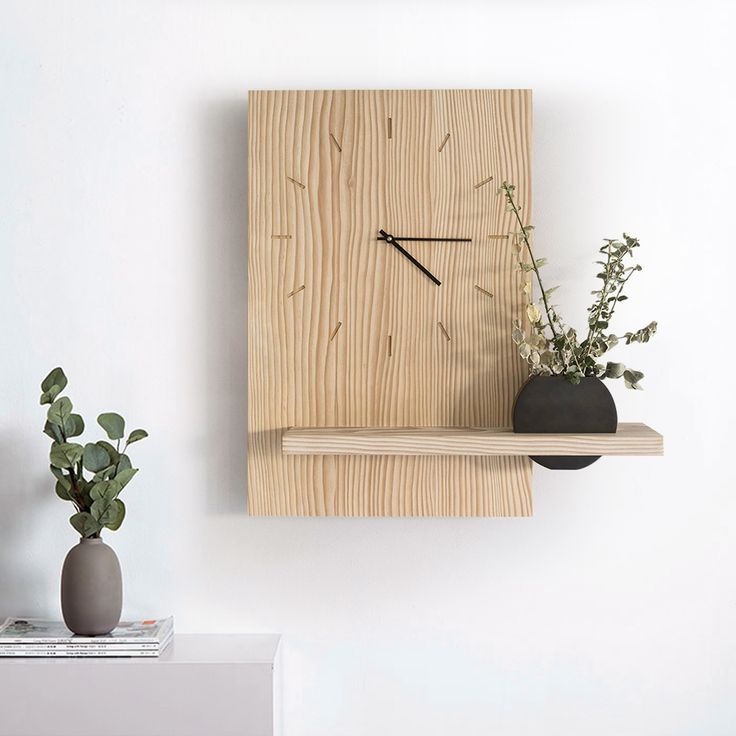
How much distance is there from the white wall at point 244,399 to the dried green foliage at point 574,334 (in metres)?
0.09

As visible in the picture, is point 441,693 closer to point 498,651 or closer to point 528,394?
point 498,651

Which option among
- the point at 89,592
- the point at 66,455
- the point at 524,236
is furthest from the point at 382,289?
the point at 89,592

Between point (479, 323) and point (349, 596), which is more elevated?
point (479, 323)

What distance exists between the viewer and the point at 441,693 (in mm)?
1557

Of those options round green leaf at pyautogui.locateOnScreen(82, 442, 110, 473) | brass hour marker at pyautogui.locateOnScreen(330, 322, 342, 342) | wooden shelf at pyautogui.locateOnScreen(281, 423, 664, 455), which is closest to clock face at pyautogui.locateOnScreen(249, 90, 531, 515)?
brass hour marker at pyautogui.locateOnScreen(330, 322, 342, 342)

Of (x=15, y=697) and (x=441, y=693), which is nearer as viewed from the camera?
(x=15, y=697)

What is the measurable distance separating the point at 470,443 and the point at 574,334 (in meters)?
0.25

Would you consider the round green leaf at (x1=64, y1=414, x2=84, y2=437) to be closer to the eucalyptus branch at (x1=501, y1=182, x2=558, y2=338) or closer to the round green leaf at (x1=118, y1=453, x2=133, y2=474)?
the round green leaf at (x1=118, y1=453, x2=133, y2=474)

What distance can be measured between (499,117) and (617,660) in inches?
36.5

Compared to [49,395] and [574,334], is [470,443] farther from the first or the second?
[49,395]

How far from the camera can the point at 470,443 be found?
4.34 feet

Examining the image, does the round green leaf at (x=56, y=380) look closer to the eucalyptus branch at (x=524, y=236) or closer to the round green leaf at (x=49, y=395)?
the round green leaf at (x=49, y=395)

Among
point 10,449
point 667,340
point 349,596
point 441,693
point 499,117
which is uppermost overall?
point 499,117
